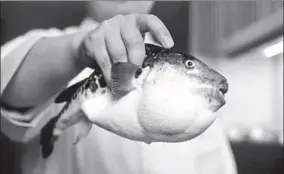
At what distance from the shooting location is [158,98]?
42 cm

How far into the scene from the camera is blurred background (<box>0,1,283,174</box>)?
557 mm

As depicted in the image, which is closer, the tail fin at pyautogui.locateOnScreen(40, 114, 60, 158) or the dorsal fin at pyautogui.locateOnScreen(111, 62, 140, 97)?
the dorsal fin at pyautogui.locateOnScreen(111, 62, 140, 97)

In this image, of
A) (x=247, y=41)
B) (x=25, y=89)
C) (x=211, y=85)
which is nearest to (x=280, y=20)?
(x=247, y=41)

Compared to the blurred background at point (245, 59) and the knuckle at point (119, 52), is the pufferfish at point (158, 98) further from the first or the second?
the blurred background at point (245, 59)

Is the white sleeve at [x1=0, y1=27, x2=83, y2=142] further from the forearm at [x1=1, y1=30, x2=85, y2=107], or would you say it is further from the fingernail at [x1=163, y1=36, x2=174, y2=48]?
the fingernail at [x1=163, y1=36, x2=174, y2=48]

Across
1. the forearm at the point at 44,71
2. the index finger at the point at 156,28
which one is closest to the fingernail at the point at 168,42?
the index finger at the point at 156,28

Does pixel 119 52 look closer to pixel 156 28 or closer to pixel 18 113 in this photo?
pixel 156 28

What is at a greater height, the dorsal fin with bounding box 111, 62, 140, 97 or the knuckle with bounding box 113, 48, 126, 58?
the knuckle with bounding box 113, 48, 126, 58

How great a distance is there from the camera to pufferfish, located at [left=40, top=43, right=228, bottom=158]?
0.42 metres

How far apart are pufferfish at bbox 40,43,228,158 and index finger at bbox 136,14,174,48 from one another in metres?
0.02

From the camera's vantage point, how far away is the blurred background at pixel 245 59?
1.83 feet

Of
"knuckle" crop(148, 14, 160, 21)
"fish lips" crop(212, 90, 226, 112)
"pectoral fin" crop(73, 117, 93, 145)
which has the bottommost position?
"pectoral fin" crop(73, 117, 93, 145)

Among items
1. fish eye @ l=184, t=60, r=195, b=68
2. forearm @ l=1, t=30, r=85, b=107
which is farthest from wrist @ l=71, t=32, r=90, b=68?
fish eye @ l=184, t=60, r=195, b=68

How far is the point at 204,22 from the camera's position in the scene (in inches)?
22.6
